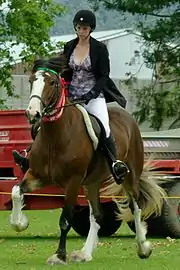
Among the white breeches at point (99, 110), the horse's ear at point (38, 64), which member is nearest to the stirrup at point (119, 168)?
the white breeches at point (99, 110)

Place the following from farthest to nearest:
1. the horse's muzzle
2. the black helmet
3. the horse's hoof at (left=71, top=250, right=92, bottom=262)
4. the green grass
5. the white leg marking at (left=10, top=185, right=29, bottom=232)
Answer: the black helmet, the horse's hoof at (left=71, top=250, right=92, bottom=262), the white leg marking at (left=10, top=185, right=29, bottom=232), the green grass, the horse's muzzle

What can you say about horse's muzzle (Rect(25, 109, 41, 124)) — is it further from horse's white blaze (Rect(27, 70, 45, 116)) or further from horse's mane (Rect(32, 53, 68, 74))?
horse's mane (Rect(32, 53, 68, 74))

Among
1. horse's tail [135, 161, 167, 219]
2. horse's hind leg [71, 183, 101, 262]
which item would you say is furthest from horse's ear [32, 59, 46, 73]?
horse's tail [135, 161, 167, 219]

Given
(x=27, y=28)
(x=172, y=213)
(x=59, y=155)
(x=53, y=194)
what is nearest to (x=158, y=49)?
(x=27, y=28)

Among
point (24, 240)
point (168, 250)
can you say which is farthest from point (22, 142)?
point (168, 250)

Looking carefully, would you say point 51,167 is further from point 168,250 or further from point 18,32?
point 18,32

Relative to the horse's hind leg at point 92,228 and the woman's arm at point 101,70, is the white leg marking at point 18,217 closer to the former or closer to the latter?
the horse's hind leg at point 92,228

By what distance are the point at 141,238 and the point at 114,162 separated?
103cm

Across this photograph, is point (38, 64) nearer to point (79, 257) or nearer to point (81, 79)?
point (81, 79)

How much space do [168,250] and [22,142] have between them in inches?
137

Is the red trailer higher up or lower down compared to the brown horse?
lower down

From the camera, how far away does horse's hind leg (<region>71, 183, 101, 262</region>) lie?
10734 millimetres

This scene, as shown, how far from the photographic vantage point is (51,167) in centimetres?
1030

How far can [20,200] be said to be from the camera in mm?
10375
